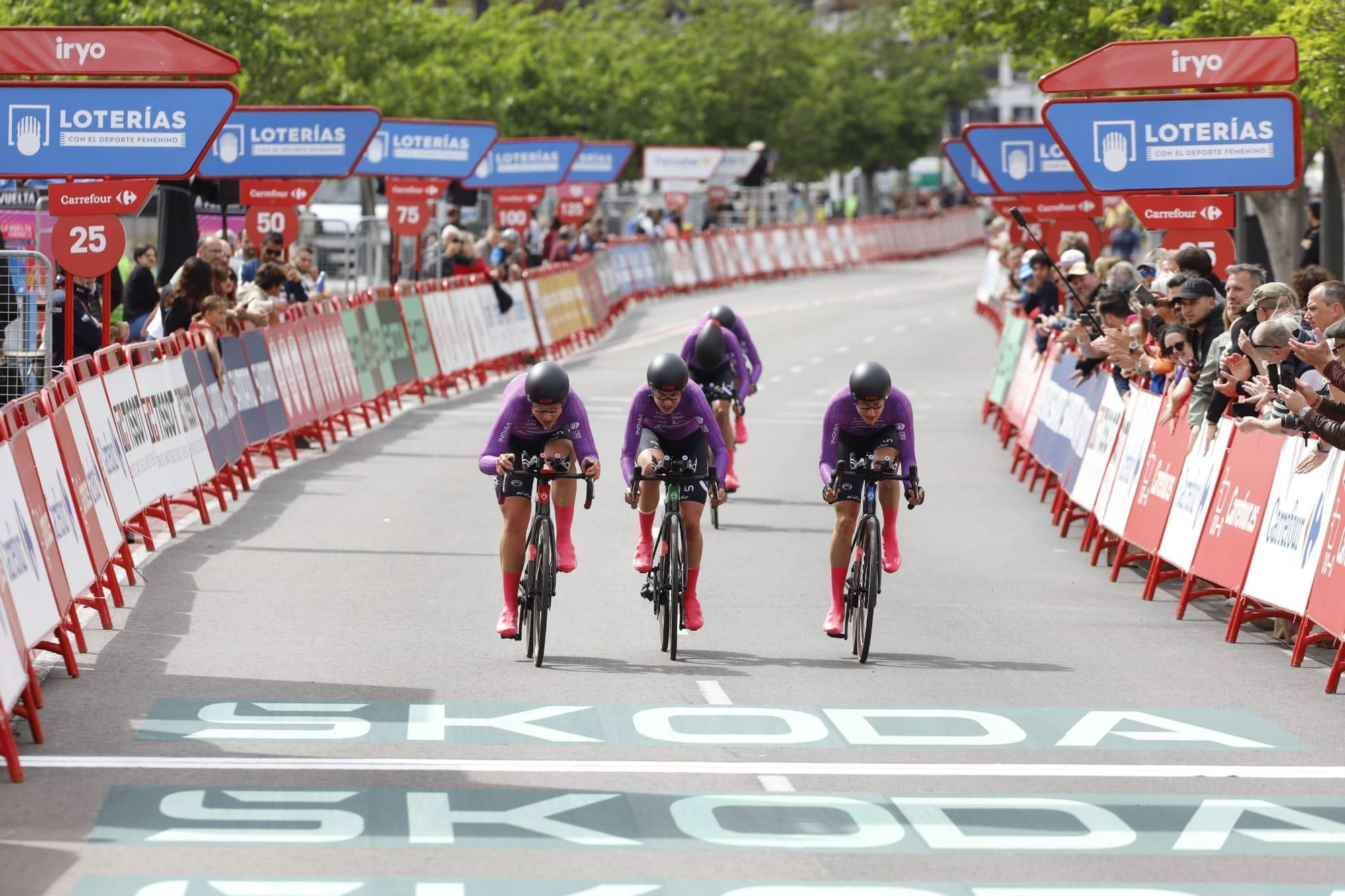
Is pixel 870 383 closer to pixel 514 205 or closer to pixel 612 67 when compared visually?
pixel 514 205

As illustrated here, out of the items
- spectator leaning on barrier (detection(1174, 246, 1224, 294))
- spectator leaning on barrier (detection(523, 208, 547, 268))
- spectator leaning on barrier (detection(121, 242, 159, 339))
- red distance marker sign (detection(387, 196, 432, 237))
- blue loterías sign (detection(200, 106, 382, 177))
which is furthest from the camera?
spectator leaning on barrier (detection(523, 208, 547, 268))

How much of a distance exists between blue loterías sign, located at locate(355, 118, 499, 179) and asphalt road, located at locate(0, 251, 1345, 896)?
13664 millimetres

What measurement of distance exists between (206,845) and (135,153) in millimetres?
10504

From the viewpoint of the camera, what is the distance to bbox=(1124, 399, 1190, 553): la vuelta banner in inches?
584

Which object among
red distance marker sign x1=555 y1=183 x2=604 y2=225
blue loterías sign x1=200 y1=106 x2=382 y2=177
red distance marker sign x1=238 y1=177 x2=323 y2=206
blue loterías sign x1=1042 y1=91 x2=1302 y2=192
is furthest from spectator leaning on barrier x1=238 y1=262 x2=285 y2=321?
red distance marker sign x1=555 y1=183 x2=604 y2=225

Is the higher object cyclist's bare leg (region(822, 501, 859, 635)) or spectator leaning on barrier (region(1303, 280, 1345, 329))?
spectator leaning on barrier (region(1303, 280, 1345, 329))

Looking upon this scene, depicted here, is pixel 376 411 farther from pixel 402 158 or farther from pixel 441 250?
pixel 441 250

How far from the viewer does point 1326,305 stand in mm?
12688

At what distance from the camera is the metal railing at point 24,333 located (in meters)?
15.5

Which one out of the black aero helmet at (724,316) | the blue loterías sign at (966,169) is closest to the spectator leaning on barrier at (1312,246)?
the blue loterías sign at (966,169)

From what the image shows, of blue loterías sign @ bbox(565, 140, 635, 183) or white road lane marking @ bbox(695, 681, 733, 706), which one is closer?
white road lane marking @ bbox(695, 681, 733, 706)

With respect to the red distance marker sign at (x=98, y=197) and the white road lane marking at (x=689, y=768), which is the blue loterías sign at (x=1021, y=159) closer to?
the red distance marker sign at (x=98, y=197)

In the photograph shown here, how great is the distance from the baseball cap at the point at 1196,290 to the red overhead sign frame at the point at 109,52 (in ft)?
25.0

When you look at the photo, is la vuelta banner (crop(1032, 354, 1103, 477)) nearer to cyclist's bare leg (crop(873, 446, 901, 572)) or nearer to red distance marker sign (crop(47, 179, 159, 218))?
cyclist's bare leg (crop(873, 446, 901, 572))
